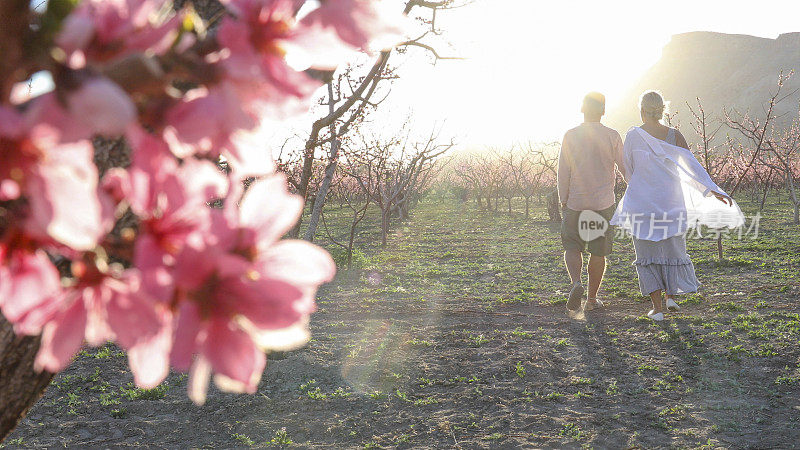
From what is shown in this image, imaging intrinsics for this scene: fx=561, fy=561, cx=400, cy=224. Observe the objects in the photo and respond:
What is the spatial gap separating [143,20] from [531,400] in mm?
3837

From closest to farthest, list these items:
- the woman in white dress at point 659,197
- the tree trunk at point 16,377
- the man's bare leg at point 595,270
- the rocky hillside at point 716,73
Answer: the tree trunk at point 16,377 → the woman in white dress at point 659,197 → the man's bare leg at point 595,270 → the rocky hillside at point 716,73

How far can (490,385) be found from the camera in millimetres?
4062

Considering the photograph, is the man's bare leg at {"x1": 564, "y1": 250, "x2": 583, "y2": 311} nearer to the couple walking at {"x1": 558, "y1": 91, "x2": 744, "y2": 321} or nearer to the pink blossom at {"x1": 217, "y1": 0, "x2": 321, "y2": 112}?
the couple walking at {"x1": 558, "y1": 91, "x2": 744, "y2": 321}

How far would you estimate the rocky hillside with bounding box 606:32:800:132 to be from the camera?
81.8m

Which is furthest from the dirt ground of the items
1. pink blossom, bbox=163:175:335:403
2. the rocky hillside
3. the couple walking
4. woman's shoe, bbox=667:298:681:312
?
the rocky hillside

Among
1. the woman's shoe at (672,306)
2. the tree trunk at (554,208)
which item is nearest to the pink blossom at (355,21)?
the woman's shoe at (672,306)

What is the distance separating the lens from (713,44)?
331 feet

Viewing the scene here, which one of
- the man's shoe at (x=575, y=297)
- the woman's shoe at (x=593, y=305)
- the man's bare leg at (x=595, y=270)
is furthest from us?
the woman's shoe at (x=593, y=305)

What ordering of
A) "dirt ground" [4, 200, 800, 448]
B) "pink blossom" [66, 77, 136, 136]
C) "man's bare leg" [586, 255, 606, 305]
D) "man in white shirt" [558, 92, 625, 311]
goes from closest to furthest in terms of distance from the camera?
"pink blossom" [66, 77, 136, 136]
"dirt ground" [4, 200, 800, 448]
"man in white shirt" [558, 92, 625, 311]
"man's bare leg" [586, 255, 606, 305]

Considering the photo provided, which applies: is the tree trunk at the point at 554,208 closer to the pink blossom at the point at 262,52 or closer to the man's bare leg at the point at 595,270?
the man's bare leg at the point at 595,270

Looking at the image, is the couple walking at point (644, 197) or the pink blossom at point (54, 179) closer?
the pink blossom at point (54, 179)

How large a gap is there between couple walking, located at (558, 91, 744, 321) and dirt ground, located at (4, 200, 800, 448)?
0.61 meters

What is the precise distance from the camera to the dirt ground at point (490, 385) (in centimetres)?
330

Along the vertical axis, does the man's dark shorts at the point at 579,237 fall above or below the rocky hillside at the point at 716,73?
below
